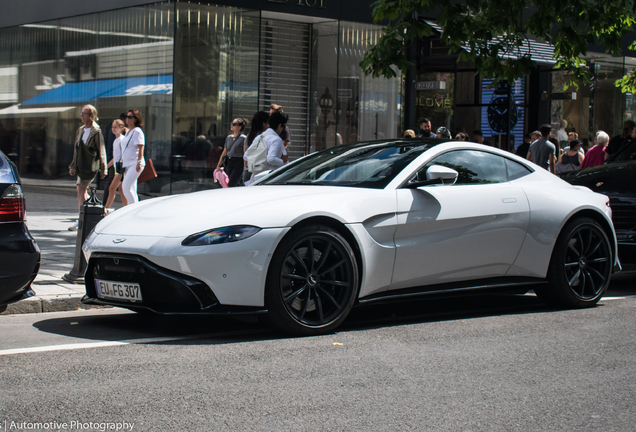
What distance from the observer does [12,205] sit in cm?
526

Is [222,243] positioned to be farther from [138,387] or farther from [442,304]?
[442,304]

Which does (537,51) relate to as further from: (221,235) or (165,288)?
(165,288)

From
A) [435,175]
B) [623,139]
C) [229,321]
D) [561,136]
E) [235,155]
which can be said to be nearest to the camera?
[435,175]

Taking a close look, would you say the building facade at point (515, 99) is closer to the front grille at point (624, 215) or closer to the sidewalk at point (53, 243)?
the sidewalk at point (53, 243)

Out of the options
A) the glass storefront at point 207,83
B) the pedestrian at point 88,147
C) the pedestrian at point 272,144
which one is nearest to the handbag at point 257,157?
the pedestrian at point 272,144

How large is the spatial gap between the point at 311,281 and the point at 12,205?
6.60ft

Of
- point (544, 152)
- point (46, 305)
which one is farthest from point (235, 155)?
point (544, 152)

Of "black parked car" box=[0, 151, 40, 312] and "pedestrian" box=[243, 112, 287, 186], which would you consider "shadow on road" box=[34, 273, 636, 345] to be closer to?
"black parked car" box=[0, 151, 40, 312]

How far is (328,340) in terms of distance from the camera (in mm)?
5496

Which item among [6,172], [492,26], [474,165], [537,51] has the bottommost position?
[6,172]

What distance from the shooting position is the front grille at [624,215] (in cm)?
846

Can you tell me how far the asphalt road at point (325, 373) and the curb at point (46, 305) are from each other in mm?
267

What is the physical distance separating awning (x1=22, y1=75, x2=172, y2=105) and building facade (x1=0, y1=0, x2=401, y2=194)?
3cm

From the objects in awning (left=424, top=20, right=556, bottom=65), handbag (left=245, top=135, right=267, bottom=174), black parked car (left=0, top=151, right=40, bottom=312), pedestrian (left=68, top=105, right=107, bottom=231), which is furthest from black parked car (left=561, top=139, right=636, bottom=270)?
awning (left=424, top=20, right=556, bottom=65)
